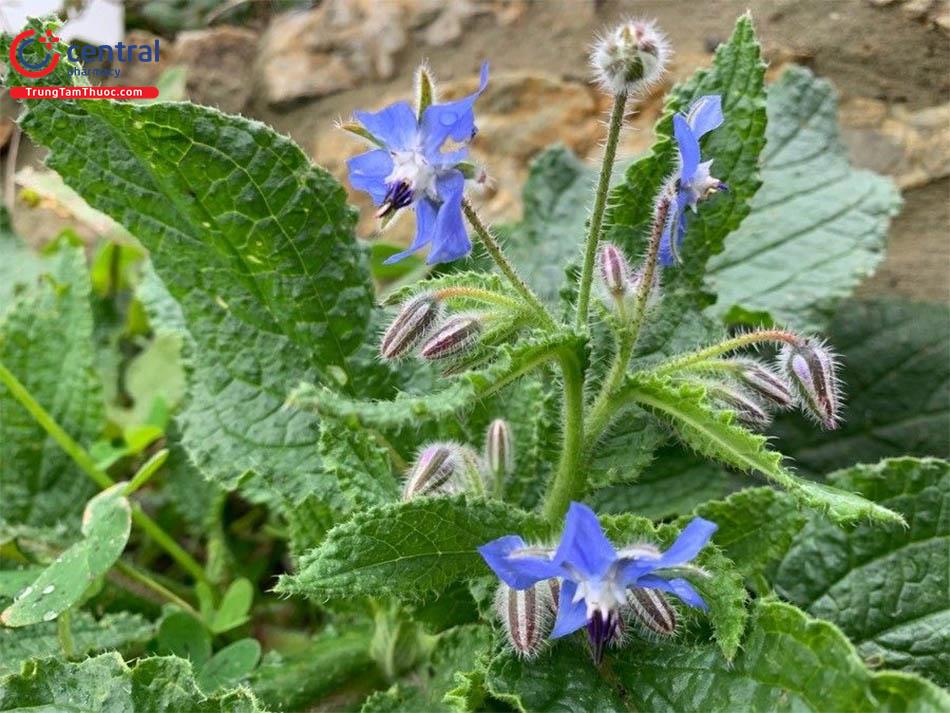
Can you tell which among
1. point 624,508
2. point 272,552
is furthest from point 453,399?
point 272,552

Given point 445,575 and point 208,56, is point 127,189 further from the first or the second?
point 208,56

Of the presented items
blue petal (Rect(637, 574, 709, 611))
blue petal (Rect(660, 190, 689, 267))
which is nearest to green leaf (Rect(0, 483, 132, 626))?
blue petal (Rect(637, 574, 709, 611))

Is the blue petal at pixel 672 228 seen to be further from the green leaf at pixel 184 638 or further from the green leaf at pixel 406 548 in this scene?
the green leaf at pixel 184 638

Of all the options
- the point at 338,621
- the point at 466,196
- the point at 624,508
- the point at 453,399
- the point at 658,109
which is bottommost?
the point at 338,621

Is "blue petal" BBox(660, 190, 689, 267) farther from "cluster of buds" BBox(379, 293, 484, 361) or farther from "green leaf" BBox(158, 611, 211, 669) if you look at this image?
"green leaf" BBox(158, 611, 211, 669)

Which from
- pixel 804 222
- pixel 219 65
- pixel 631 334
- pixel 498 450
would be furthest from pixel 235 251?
pixel 219 65

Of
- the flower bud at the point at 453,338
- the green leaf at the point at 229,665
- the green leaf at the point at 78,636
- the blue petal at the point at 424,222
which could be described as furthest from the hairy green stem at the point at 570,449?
the green leaf at the point at 78,636
